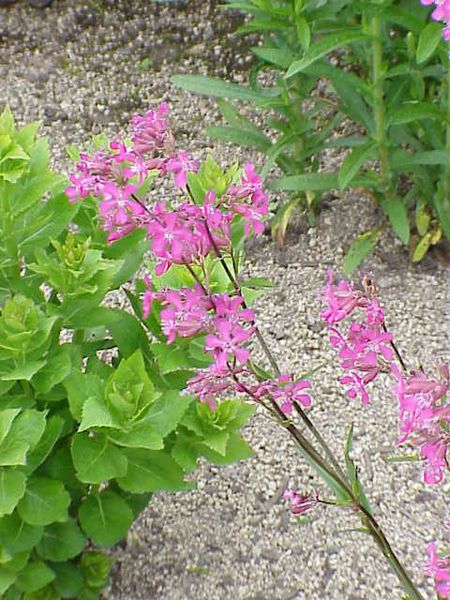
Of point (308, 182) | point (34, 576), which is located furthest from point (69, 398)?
point (308, 182)

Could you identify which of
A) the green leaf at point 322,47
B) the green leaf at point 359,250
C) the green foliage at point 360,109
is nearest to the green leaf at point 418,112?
the green foliage at point 360,109

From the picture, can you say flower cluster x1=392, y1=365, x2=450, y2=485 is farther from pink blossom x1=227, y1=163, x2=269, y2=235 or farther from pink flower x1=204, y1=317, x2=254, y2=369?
A: pink blossom x1=227, y1=163, x2=269, y2=235

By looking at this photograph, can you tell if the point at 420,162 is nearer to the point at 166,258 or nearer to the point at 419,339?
the point at 419,339

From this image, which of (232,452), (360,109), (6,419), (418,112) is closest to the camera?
(6,419)

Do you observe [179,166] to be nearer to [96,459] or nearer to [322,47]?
[96,459]

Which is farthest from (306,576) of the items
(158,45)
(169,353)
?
(158,45)

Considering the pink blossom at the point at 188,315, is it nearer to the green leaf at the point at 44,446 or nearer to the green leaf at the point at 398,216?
the green leaf at the point at 44,446
